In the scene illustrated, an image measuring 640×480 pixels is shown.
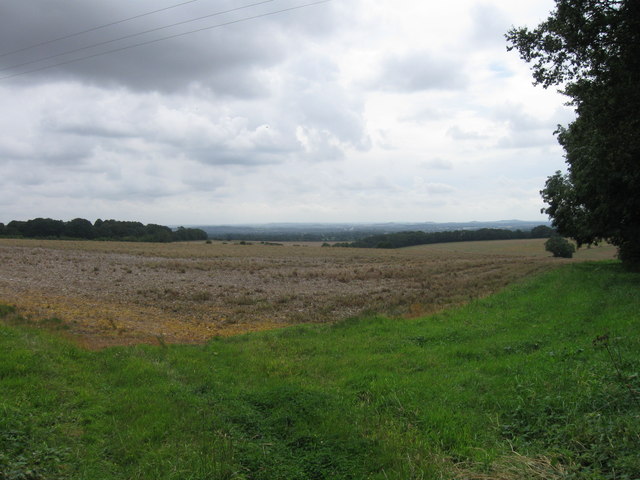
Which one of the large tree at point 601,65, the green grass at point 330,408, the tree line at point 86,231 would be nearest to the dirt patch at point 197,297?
the green grass at point 330,408

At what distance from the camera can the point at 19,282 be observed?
24531 mm

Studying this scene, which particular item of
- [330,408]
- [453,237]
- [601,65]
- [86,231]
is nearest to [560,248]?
[453,237]

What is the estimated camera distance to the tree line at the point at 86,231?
10394cm

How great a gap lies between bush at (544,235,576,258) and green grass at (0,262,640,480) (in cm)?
5619

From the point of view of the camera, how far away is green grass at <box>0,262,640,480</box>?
474 cm

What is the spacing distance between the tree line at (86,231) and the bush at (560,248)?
85298 mm

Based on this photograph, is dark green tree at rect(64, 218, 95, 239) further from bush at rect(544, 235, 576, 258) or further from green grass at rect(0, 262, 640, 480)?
green grass at rect(0, 262, 640, 480)

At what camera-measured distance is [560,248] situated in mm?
61594

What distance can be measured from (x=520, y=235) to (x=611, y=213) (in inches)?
3775

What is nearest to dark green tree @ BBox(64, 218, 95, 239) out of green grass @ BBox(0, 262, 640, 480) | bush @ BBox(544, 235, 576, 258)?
bush @ BBox(544, 235, 576, 258)

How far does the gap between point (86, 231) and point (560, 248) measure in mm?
104564

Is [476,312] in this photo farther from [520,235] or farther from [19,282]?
[520,235]

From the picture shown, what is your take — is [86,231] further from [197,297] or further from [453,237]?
[197,297]

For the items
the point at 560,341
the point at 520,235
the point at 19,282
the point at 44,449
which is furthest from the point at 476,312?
the point at 520,235
